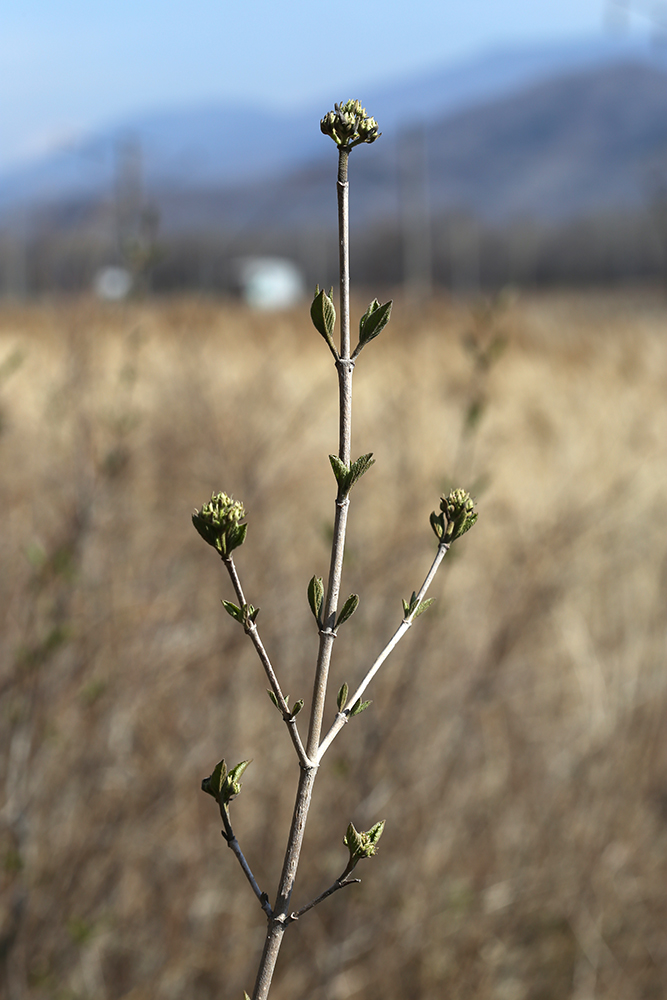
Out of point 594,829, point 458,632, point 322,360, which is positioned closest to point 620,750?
point 594,829

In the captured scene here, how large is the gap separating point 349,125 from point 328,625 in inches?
8.4

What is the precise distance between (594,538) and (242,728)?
162cm

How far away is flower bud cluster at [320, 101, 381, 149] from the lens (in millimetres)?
373

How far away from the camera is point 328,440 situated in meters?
4.82

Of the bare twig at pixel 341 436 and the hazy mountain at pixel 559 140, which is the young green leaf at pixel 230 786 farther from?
the hazy mountain at pixel 559 140

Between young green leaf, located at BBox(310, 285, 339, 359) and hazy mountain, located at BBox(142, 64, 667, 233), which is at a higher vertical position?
hazy mountain, located at BBox(142, 64, 667, 233)

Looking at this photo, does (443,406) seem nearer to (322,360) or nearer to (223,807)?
(322,360)

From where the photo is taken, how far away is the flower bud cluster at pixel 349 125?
373 millimetres

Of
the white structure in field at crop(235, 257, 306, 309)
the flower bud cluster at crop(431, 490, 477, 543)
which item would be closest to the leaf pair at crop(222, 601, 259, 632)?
the flower bud cluster at crop(431, 490, 477, 543)

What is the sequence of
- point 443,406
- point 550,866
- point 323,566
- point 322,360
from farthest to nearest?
1. point 322,360
2. point 443,406
3. point 323,566
4. point 550,866

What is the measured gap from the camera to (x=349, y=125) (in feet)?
1.23

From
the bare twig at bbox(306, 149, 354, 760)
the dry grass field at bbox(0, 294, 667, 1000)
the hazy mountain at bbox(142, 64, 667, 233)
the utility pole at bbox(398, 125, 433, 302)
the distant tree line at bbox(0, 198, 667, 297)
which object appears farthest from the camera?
the hazy mountain at bbox(142, 64, 667, 233)

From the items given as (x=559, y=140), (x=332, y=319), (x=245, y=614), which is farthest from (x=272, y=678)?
(x=559, y=140)

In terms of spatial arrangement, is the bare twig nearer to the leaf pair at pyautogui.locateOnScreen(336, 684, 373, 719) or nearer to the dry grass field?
the leaf pair at pyautogui.locateOnScreen(336, 684, 373, 719)
